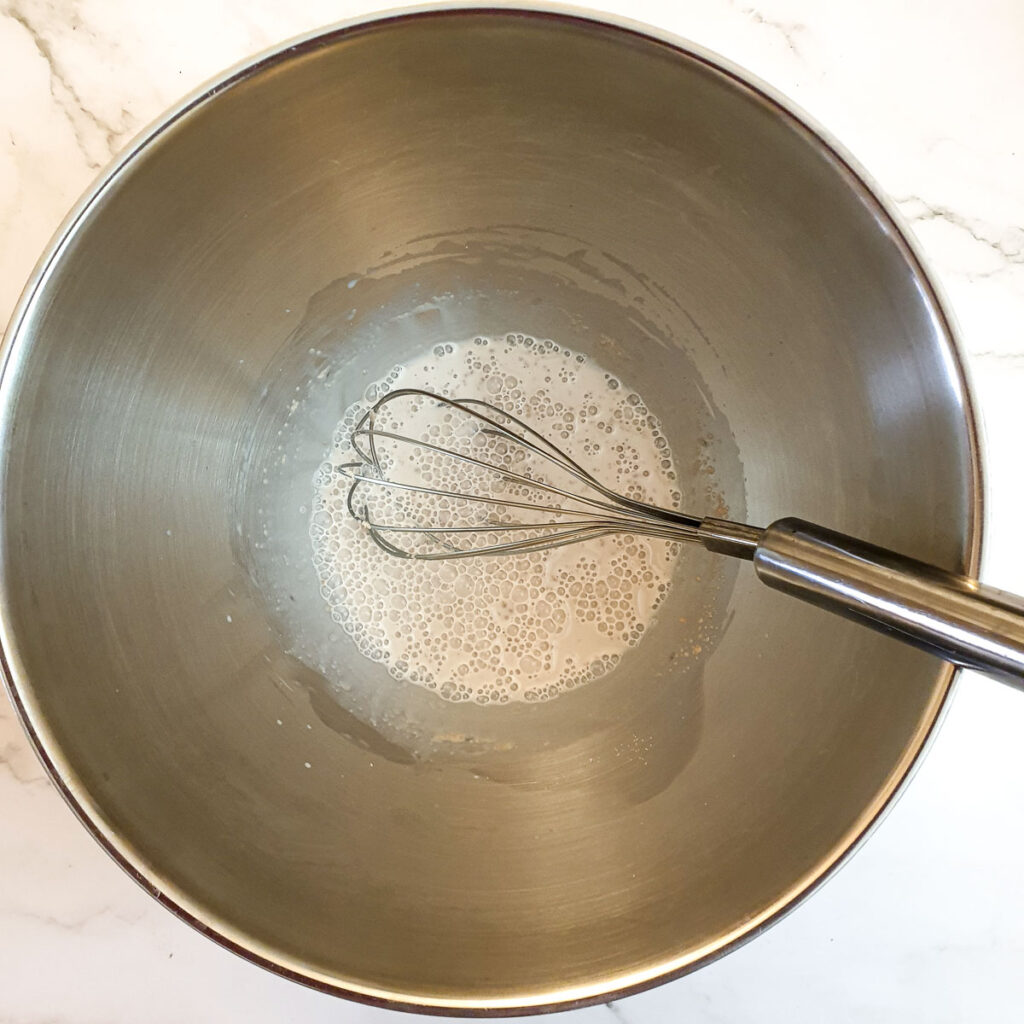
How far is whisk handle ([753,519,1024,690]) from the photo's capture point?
0.38 m

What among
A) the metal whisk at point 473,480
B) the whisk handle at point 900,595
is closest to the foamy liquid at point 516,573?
the metal whisk at point 473,480

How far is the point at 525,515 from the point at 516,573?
0.16 feet

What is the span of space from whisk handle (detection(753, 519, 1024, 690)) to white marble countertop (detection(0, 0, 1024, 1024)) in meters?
0.25

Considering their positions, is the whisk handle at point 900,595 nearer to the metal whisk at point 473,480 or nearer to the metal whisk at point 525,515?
the metal whisk at point 525,515

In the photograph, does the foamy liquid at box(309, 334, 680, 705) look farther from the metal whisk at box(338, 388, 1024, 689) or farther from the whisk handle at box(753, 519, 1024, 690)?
the whisk handle at box(753, 519, 1024, 690)

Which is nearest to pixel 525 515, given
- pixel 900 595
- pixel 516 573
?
pixel 516 573

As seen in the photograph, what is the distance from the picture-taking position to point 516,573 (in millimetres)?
690

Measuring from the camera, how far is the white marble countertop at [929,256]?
609mm

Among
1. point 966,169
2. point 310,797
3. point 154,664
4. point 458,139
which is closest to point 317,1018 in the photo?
point 310,797

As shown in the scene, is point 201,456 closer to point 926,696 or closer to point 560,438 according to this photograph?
point 560,438

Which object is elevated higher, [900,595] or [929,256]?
[929,256]

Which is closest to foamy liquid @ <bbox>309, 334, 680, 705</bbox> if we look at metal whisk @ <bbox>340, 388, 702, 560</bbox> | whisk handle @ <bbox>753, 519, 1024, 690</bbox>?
metal whisk @ <bbox>340, 388, 702, 560</bbox>

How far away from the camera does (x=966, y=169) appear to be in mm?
615

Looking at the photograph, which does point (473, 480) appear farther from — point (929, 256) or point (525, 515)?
point (929, 256)
